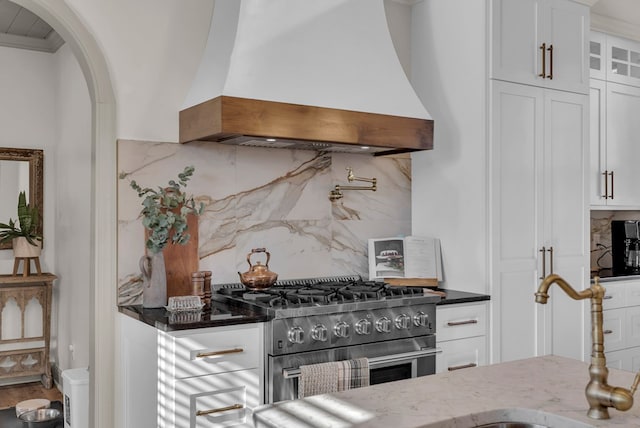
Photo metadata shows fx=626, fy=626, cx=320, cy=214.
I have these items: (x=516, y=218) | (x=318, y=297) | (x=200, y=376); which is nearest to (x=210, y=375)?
(x=200, y=376)

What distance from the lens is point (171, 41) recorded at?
321 centimetres

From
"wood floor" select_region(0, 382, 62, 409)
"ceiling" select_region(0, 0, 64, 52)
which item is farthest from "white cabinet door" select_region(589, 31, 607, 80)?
"wood floor" select_region(0, 382, 62, 409)

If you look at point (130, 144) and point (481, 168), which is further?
point (481, 168)

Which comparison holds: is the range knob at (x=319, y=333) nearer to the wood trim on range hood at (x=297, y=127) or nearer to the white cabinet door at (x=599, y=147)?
the wood trim on range hood at (x=297, y=127)

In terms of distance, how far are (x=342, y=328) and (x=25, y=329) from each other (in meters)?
3.60

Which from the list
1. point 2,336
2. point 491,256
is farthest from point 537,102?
point 2,336

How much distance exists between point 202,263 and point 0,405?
8.28 feet

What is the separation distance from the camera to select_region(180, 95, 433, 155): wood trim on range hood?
284 centimetres

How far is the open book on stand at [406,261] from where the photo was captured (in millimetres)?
3742

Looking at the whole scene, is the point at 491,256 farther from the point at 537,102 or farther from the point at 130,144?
the point at 130,144

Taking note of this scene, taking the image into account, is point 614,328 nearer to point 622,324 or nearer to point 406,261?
point 622,324

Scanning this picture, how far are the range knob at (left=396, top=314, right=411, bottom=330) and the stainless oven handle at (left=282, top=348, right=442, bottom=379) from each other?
0.13 m

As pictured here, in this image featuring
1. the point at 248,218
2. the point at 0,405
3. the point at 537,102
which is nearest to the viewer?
the point at 248,218

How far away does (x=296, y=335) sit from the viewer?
2.76 metres
